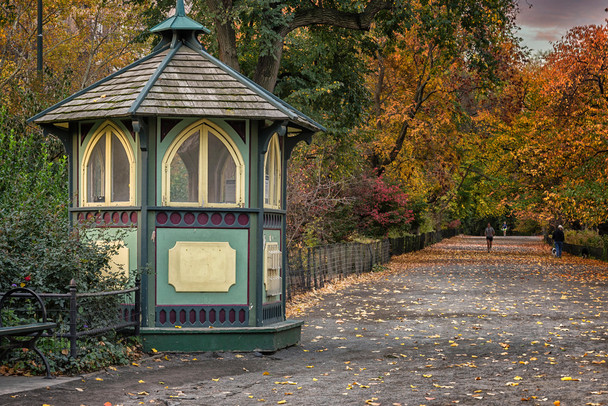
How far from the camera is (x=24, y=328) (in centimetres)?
895

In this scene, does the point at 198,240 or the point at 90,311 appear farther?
the point at 198,240

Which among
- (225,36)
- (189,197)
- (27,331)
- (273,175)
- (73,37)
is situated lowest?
(27,331)

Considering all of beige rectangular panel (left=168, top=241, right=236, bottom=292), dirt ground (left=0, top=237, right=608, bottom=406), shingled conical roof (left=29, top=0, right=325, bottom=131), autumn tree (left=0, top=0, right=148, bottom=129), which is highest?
autumn tree (left=0, top=0, right=148, bottom=129)

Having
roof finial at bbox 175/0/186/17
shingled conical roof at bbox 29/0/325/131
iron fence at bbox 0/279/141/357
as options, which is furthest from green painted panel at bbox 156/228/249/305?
roof finial at bbox 175/0/186/17

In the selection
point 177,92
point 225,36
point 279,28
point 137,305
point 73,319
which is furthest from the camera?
point 225,36

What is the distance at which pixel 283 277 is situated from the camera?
Answer: 1314 centimetres

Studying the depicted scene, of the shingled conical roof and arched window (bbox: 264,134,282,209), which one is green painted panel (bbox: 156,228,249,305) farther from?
the shingled conical roof

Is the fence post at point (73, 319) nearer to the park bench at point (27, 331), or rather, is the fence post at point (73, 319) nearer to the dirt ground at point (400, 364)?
the park bench at point (27, 331)

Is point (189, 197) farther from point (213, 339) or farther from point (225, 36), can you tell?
point (225, 36)

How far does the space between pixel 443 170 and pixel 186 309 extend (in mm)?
33775

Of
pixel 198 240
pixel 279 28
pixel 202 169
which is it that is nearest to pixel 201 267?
pixel 198 240

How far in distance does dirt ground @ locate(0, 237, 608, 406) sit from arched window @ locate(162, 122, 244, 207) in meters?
2.23

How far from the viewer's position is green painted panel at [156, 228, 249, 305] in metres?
11.8

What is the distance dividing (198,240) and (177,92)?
212 cm
